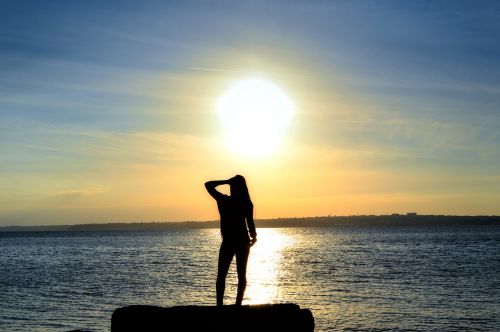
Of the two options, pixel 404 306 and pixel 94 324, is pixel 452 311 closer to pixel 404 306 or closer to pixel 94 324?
pixel 404 306

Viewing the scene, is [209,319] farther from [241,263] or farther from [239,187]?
[239,187]

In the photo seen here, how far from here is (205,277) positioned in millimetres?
50406

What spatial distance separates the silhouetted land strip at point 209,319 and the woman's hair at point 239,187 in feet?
6.72

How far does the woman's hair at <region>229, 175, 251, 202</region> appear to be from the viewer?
11586mm

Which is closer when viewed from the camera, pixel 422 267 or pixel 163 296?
pixel 163 296

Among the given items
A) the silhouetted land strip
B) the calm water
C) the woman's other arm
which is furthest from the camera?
the calm water

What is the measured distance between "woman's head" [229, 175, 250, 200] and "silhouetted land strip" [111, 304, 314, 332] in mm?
2064

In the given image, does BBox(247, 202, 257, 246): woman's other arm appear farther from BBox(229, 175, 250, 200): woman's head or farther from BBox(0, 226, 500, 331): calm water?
BBox(0, 226, 500, 331): calm water

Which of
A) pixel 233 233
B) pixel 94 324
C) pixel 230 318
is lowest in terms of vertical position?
pixel 94 324

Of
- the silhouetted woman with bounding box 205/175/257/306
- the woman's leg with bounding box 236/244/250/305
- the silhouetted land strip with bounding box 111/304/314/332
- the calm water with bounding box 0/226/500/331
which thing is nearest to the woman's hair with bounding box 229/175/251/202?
the silhouetted woman with bounding box 205/175/257/306

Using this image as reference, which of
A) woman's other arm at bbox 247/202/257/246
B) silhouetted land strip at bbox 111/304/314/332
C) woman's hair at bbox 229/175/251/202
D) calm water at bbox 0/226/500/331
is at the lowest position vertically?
calm water at bbox 0/226/500/331

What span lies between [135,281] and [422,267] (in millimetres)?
29059

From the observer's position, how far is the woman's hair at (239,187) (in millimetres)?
11586

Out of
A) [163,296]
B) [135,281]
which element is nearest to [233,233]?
[163,296]
